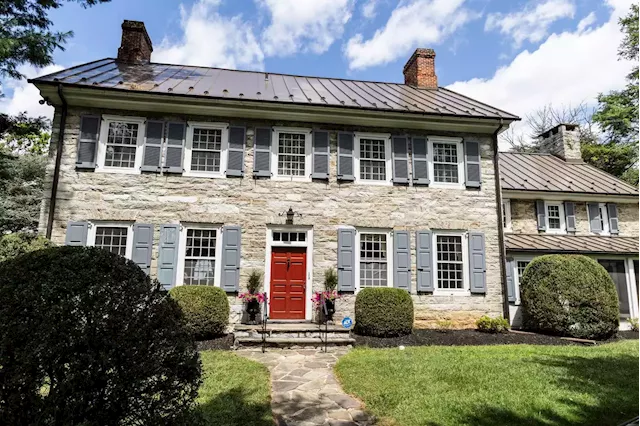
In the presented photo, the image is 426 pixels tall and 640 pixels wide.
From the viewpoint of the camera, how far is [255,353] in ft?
24.4

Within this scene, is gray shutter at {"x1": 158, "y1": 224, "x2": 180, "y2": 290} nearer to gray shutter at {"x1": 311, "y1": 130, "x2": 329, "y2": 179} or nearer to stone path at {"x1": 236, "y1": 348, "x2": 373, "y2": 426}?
stone path at {"x1": 236, "y1": 348, "x2": 373, "y2": 426}

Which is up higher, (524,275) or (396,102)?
(396,102)

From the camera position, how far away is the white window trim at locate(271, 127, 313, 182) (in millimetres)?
10188

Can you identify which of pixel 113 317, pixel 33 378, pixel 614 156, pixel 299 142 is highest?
pixel 614 156

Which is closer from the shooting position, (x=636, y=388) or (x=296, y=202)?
(x=636, y=388)

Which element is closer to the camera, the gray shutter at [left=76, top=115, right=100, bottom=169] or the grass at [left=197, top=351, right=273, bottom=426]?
the grass at [left=197, top=351, right=273, bottom=426]

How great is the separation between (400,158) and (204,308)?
6393 millimetres

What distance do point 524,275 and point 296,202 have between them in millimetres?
6730

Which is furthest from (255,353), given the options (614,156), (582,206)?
(614,156)

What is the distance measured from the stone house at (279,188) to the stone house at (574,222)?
2130mm

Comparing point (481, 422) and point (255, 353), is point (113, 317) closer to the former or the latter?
point (481, 422)

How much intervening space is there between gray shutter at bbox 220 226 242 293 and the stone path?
2140 mm

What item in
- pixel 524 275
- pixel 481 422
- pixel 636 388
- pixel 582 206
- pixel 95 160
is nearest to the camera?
pixel 481 422

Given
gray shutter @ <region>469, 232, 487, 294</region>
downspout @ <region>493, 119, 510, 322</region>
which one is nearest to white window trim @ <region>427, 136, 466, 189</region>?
downspout @ <region>493, 119, 510, 322</region>
